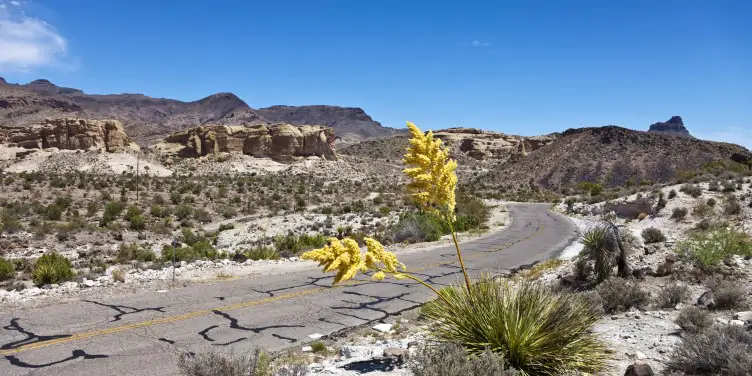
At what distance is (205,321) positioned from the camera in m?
9.19

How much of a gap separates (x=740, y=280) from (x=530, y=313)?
7142mm

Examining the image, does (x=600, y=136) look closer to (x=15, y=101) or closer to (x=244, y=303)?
(x=244, y=303)

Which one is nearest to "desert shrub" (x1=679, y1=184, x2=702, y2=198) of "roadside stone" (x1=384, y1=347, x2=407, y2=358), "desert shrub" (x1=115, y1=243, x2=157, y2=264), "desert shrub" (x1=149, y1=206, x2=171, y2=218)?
"roadside stone" (x1=384, y1=347, x2=407, y2=358)

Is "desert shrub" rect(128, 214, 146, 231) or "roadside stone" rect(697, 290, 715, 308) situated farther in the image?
"desert shrub" rect(128, 214, 146, 231)

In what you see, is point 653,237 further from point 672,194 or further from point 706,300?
point 672,194

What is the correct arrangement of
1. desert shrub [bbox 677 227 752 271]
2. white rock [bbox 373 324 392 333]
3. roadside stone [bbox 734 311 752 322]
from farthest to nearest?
desert shrub [bbox 677 227 752 271], white rock [bbox 373 324 392 333], roadside stone [bbox 734 311 752 322]

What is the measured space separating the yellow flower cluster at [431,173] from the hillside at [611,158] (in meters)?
65.9

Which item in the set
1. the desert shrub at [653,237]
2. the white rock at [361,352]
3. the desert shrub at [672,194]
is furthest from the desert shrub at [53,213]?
the desert shrub at [672,194]

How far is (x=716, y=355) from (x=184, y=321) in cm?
824

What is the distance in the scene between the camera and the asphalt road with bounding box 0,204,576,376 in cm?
710

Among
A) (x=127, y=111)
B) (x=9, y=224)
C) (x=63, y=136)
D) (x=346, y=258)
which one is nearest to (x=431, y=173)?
(x=346, y=258)

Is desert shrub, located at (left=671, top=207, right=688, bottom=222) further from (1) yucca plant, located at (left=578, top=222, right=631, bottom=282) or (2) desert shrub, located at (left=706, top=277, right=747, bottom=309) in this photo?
(2) desert shrub, located at (left=706, top=277, right=747, bottom=309)

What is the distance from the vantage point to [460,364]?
4848 millimetres

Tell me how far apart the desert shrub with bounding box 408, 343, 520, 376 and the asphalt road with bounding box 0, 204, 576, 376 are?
3.70 metres
